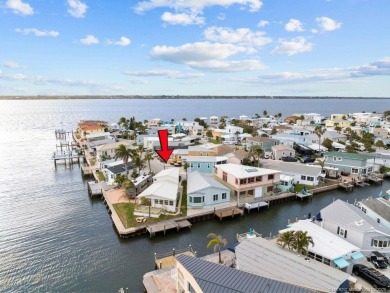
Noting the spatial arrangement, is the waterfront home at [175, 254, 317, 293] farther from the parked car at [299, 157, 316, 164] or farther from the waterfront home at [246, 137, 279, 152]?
the waterfront home at [246, 137, 279, 152]

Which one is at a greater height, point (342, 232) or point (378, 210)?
point (378, 210)

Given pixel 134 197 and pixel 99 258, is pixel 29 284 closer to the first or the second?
pixel 99 258

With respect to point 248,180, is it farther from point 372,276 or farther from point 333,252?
point 372,276

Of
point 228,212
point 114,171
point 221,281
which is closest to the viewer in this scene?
point 221,281

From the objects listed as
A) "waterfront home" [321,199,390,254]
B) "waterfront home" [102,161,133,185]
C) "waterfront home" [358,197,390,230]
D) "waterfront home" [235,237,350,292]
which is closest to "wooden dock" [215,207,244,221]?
"waterfront home" [321,199,390,254]

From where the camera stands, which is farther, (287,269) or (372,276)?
(372,276)

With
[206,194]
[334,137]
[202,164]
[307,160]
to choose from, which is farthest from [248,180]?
[334,137]

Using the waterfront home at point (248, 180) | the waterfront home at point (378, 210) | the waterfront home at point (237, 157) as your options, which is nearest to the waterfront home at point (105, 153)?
the waterfront home at point (237, 157)
